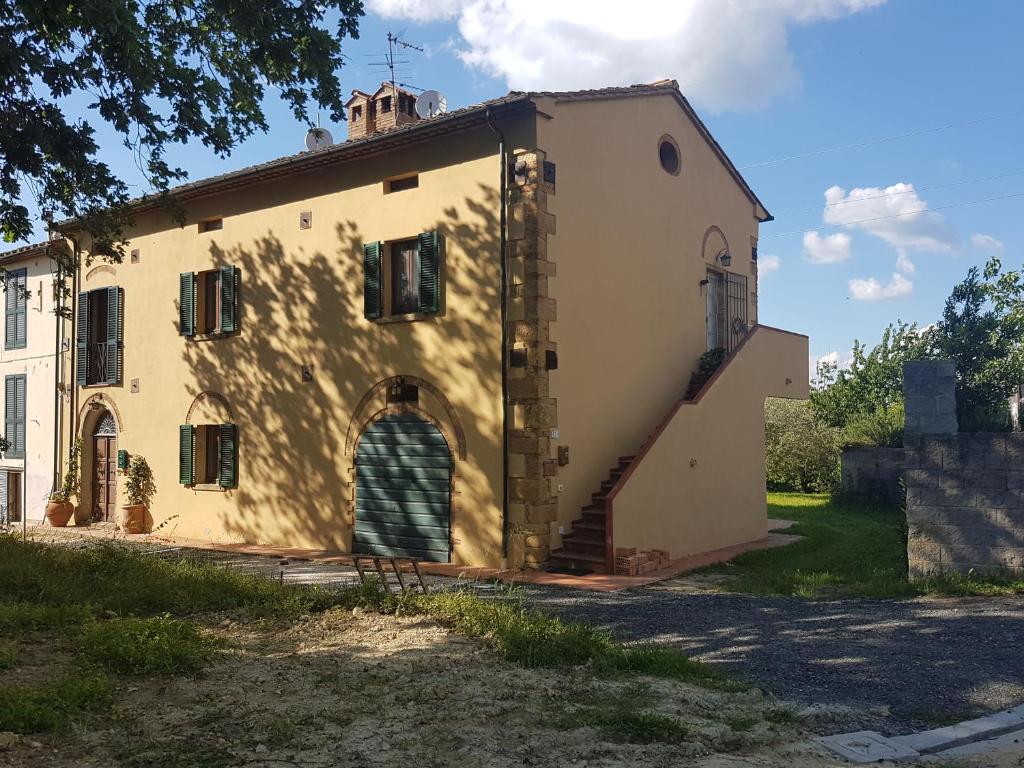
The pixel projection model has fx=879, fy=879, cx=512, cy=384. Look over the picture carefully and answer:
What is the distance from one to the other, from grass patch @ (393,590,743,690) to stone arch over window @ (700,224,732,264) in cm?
973

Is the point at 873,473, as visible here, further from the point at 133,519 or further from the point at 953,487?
the point at 133,519

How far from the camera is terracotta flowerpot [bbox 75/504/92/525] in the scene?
17497 mm

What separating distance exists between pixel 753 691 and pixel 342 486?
28.9 feet

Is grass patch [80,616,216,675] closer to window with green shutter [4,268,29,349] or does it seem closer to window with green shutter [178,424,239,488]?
window with green shutter [178,424,239,488]

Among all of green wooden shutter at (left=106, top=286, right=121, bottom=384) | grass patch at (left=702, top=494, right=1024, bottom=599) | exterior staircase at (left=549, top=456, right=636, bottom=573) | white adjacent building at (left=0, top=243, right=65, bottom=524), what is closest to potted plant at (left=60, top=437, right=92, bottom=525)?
white adjacent building at (left=0, top=243, right=65, bottom=524)

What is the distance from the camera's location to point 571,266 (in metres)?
12.3

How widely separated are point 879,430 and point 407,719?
18773mm

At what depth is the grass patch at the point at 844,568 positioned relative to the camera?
361 inches

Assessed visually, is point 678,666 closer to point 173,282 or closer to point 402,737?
point 402,737

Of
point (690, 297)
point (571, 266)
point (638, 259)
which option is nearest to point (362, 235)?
point (571, 266)

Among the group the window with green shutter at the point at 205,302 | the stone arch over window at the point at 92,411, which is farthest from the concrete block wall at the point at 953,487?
the stone arch over window at the point at 92,411

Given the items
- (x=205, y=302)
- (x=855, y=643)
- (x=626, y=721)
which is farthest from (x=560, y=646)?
(x=205, y=302)

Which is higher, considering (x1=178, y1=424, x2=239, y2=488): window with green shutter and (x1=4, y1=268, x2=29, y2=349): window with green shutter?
(x1=4, y1=268, x2=29, y2=349): window with green shutter

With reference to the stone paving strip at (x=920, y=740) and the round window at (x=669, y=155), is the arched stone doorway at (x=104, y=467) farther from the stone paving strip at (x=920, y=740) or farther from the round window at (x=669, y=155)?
the stone paving strip at (x=920, y=740)
